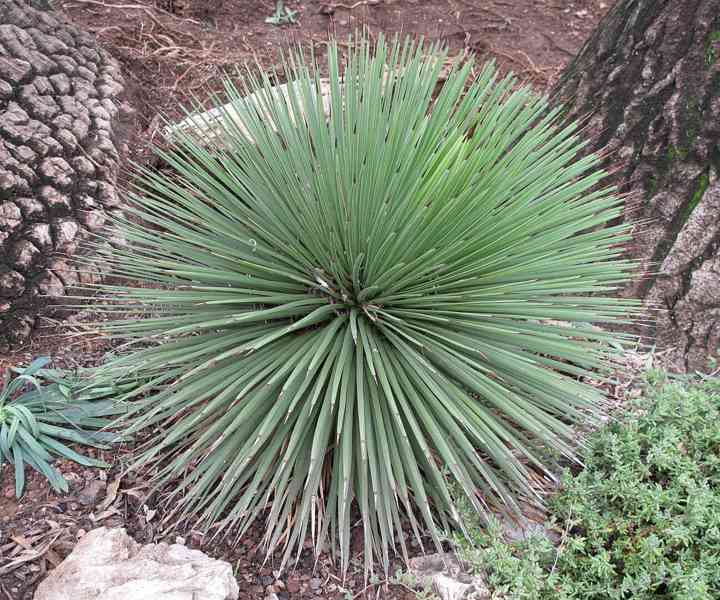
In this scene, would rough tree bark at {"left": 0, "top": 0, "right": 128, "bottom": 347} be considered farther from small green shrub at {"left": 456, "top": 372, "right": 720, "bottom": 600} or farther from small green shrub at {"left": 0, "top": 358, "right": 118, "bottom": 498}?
small green shrub at {"left": 456, "top": 372, "right": 720, "bottom": 600}

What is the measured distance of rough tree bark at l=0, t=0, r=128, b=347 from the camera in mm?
2438

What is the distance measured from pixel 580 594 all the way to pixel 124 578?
1.26m

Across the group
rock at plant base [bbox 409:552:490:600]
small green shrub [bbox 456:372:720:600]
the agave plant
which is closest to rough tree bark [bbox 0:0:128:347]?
the agave plant

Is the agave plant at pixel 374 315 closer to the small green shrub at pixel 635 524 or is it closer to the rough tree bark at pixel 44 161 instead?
the small green shrub at pixel 635 524

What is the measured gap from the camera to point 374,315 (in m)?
1.93

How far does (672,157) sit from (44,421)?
→ 249 cm

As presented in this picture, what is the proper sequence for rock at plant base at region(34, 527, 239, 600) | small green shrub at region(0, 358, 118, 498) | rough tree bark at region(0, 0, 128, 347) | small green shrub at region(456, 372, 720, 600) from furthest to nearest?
rough tree bark at region(0, 0, 128, 347), small green shrub at region(0, 358, 118, 498), small green shrub at region(456, 372, 720, 600), rock at plant base at region(34, 527, 239, 600)

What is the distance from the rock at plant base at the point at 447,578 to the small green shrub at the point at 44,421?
1.09 metres

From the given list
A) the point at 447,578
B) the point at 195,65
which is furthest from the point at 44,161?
the point at 447,578

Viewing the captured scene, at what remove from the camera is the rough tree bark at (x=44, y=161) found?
8.00 feet

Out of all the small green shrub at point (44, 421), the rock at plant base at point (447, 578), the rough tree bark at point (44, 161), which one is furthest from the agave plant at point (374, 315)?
the rough tree bark at point (44, 161)

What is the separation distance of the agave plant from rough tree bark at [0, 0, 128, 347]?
55cm

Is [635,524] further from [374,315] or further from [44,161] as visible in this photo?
[44,161]

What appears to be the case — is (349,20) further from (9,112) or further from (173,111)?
(9,112)
